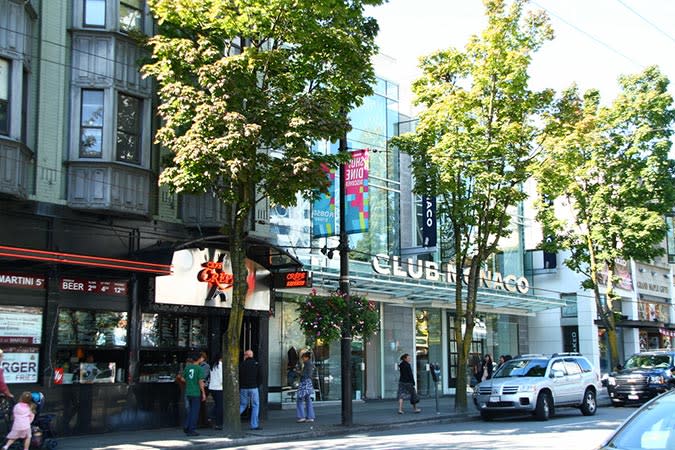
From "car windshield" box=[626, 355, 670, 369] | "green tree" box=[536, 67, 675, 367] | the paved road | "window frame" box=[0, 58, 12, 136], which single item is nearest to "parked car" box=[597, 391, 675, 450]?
the paved road

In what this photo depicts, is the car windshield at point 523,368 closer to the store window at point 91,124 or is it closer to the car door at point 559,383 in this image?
the car door at point 559,383

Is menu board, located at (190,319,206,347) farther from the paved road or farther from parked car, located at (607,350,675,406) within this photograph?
parked car, located at (607,350,675,406)

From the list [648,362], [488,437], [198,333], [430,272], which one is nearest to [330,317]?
[198,333]

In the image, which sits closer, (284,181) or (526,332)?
(284,181)

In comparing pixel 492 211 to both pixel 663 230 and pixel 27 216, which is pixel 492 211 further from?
pixel 27 216

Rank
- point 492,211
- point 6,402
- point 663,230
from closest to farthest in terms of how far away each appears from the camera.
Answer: point 6,402
point 492,211
point 663,230

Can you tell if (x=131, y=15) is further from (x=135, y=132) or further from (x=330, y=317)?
(x=330, y=317)

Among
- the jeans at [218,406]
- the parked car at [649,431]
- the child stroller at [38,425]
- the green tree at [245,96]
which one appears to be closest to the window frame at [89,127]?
the green tree at [245,96]

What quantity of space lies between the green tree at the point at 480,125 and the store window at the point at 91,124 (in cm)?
930

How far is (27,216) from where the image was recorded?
50.6ft

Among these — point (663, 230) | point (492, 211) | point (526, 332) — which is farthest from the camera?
point (526, 332)

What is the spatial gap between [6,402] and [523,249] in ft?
99.9

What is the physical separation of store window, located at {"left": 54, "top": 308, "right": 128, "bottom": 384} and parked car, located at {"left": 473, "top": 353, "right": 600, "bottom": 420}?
9.71 metres

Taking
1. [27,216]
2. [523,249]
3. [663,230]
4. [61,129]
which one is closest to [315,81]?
[61,129]
